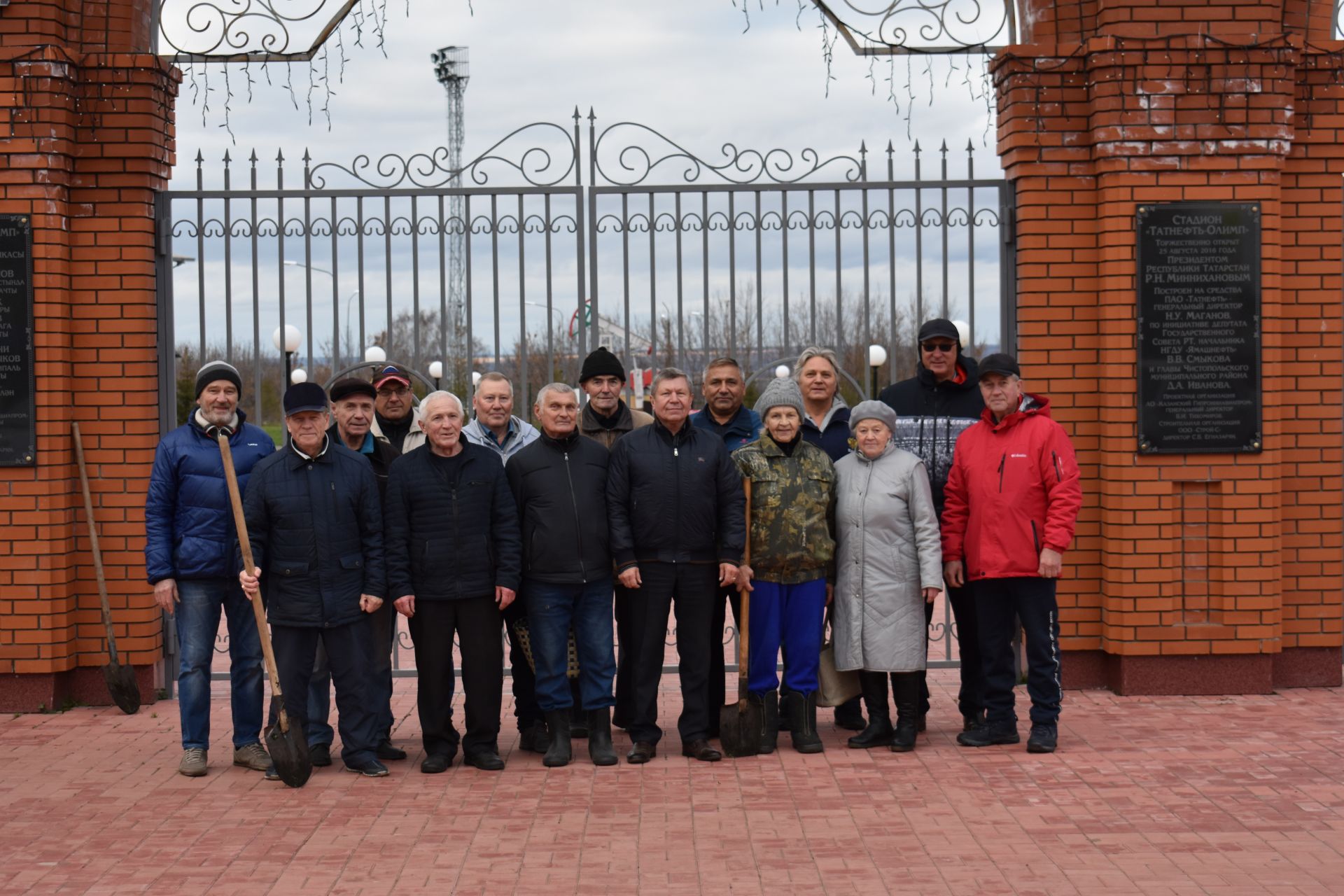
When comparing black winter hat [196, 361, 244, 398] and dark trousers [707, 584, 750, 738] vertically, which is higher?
black winter hat [196, 361, 244, 398]

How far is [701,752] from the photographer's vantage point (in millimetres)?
6254

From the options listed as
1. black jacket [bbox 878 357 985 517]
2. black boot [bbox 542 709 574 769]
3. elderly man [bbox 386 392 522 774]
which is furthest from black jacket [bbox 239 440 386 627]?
black jacket [bbox 878 357 985 517]

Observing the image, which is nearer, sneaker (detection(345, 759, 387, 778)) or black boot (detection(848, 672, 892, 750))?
sneaker (detection(345, 759, 387, 778))

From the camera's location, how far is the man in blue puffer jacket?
6.10 metres

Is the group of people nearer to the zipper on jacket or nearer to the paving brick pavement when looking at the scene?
the zipper on jacket

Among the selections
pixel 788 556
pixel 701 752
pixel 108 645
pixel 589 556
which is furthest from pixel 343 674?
pixel 788 556

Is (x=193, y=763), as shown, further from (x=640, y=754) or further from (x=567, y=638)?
(x=640, y=754)

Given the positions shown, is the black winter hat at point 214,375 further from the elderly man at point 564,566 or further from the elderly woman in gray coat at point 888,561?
the elderly woman in gray coat at point 888,561

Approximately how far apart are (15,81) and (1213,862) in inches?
244

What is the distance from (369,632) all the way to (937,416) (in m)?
2.66

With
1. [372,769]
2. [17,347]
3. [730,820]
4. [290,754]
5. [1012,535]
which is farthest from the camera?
[17,347]

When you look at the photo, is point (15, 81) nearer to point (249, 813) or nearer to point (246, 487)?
point (246, 487)

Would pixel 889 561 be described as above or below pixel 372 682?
above

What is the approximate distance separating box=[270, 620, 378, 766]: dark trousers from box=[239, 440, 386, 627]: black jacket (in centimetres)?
9
